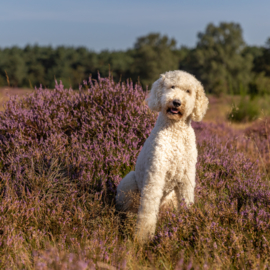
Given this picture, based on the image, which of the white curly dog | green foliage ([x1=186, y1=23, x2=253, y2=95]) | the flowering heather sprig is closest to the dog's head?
the white curly dog

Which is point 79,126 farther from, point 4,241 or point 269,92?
point 269,92

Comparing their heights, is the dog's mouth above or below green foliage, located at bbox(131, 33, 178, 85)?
below

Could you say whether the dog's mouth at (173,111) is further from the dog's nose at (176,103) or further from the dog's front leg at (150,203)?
the dog's front leg at (150,203)

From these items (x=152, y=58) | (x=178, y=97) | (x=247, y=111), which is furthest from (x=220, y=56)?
(x=178, y=97)

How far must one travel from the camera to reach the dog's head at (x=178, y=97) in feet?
8.90

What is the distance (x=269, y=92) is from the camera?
45.2ft

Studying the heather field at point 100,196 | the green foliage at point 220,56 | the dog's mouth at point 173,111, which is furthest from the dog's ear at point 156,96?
the green foliage at point 220,56

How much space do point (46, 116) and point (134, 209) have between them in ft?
6.84

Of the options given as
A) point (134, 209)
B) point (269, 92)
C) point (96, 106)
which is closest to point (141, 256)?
point (134, 209)

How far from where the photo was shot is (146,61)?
1732 inches

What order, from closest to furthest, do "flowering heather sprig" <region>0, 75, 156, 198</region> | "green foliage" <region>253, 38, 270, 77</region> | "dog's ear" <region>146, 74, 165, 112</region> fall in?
"dog's ear" <region>146, 74, 165, 112</region> → "flowering heather sprig" <region>0, 75, 156, 198</region> → "green foliage" <region>253, 38, 270, 77</region>

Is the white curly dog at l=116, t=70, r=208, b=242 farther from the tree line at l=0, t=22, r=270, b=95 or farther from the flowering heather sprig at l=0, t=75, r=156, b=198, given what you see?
the tree line at l=0, t=22, r=270, b=95

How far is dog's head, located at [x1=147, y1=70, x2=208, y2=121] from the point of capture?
2.71 metres

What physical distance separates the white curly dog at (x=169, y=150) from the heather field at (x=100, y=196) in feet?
0.70
